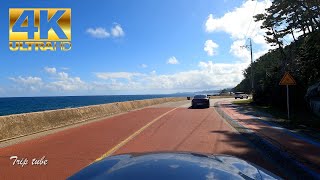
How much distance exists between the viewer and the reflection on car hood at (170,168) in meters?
2.72

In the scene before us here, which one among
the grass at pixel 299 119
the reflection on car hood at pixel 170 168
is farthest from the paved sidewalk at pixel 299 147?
the reflection on car hood at pixel 170 168

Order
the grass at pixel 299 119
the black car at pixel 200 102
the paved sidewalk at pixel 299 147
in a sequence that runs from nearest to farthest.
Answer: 1. the paved sidewalk at pixel 299 147
2. the grass at pixel 299 119
3. the black car at pixel 200 102

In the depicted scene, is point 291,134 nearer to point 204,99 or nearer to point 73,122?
point 73,122

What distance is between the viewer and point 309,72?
113 feet

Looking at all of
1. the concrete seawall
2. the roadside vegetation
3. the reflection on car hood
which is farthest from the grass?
the reflection on car hood

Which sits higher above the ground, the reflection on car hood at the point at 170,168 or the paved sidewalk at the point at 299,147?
the reflection on car hood at the point at 170,168

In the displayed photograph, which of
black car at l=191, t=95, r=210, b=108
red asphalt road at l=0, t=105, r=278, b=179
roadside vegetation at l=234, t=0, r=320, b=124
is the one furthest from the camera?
black car at l=191, t=95, r=210, b=108

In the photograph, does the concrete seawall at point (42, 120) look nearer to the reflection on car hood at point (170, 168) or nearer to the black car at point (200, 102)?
the reflection on car hood at point (170, 168)

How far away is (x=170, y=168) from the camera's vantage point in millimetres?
2828

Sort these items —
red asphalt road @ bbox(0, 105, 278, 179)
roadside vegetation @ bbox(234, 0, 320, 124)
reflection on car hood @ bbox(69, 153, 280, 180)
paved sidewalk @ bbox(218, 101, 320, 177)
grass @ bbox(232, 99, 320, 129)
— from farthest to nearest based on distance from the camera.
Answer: roadside vegetation @ bbox(234, 0, 320, 124) < grass @ bbox(232, 99, 320, 129) < paved sidewalk @ bbox(218, 101, 320, 177) < red asphalt road @ bbox(0, 105, 278, 179) < reflection on car hood @ bbox(69, 153, 280, 180)

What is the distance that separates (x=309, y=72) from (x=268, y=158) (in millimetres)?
26733

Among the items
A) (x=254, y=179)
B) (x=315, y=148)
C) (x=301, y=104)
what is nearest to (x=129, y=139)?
(x=315, y=148)

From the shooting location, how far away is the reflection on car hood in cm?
272

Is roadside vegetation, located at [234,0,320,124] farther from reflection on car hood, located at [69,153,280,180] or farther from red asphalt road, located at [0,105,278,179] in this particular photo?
reflection on car hood, located at [69,153,280,180]
